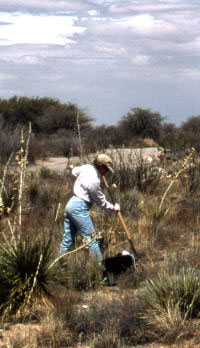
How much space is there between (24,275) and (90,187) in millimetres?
1504

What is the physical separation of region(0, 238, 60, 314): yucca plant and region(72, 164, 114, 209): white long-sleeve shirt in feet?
3.72

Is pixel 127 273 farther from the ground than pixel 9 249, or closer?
closer

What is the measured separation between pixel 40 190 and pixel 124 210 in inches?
115

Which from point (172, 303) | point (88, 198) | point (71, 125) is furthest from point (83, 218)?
point (71, 125)

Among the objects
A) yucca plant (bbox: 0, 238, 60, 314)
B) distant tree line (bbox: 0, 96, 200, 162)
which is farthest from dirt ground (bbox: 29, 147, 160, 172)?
yucca plant (bbox: 0, 238, 60, 314)

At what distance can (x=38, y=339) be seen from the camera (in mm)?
5039

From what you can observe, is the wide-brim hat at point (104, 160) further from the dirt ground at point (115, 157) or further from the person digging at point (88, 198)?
the dirt ground at point (115, 157)

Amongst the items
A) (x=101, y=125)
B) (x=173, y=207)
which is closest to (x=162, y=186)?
(x=173, y=207)

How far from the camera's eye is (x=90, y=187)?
6961mm

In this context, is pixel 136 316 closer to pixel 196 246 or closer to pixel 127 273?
pixel 127 273

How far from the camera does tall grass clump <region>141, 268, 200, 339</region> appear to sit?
16.7ft

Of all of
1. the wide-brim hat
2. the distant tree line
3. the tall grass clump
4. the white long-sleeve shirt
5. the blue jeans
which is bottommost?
the tall grass clump

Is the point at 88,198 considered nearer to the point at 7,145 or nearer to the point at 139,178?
the point at 139,178

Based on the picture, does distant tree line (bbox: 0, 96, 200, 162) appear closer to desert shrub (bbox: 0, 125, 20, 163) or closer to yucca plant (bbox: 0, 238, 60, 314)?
desert shrub (bbox: 0, 125, 20, 163)
